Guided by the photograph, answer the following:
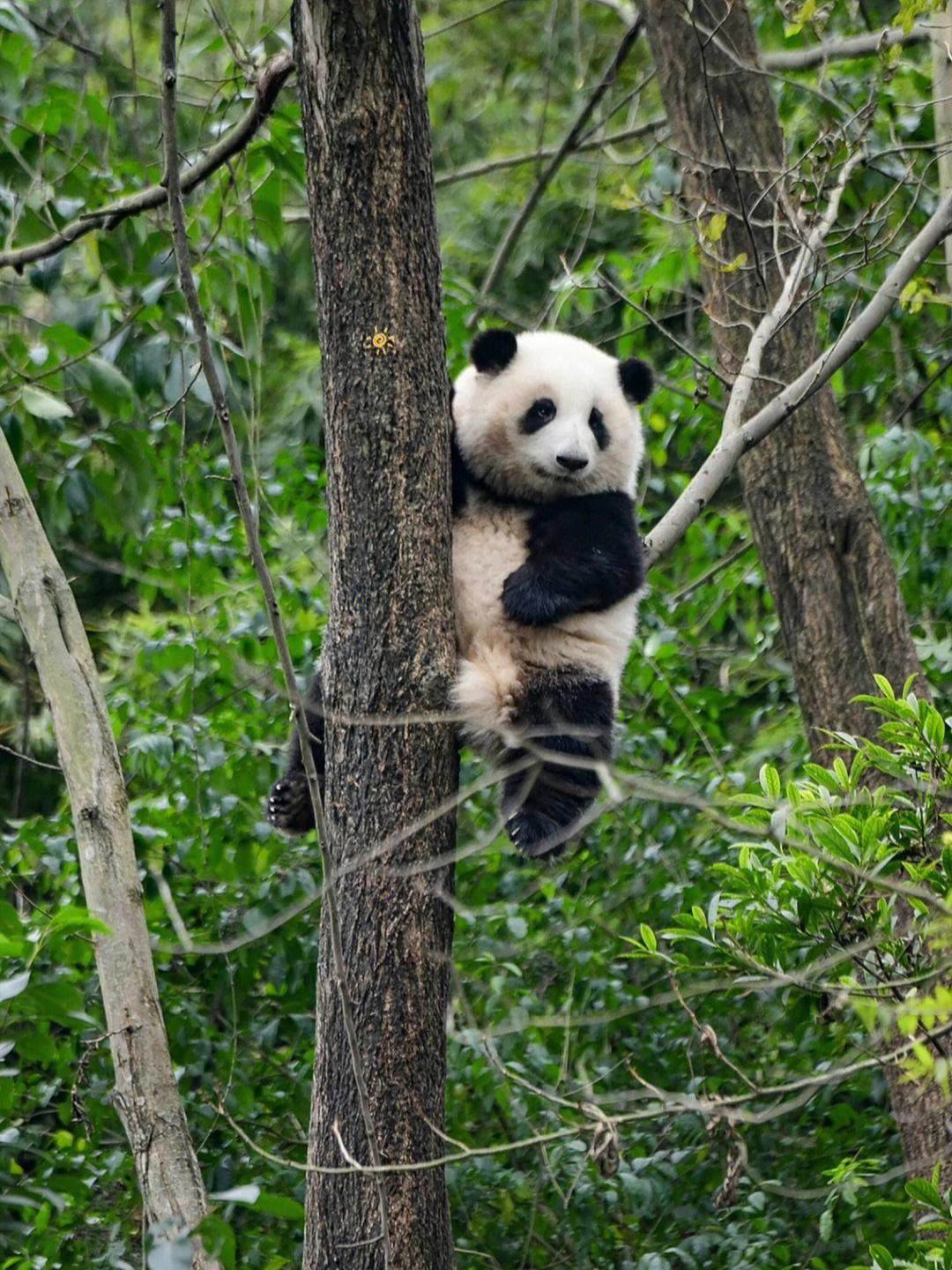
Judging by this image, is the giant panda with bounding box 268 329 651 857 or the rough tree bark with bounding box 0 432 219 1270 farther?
the giant panda with bounding box 268 329 651 857

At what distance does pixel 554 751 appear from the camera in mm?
3354

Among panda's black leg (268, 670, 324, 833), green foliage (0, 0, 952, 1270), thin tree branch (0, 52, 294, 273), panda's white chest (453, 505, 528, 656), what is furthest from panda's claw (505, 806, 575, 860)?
thin tree branch (0, 52, 294, 273)

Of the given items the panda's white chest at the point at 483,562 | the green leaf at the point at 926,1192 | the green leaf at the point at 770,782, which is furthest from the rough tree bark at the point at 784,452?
the green leaf at the point at 926,1192

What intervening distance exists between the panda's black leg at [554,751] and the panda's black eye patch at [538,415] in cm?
73

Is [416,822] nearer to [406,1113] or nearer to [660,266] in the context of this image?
[406,1113]

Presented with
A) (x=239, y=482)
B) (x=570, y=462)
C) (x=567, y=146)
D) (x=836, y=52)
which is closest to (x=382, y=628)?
(x=239, y=482)

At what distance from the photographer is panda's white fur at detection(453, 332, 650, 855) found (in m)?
3.49

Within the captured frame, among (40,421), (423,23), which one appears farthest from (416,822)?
(423,23)

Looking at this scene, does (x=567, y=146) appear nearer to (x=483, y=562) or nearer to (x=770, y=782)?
(x=483, y=562)

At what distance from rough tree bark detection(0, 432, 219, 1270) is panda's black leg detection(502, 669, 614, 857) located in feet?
3.17

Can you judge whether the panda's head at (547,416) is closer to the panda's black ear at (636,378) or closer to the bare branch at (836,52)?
the panda's black ear at (636,378)

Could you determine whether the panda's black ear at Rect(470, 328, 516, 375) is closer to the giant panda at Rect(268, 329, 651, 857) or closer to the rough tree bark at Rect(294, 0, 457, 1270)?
the giant panda at Rect(268, 329, 651, 857)

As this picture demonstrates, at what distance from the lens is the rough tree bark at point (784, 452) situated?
14.0ft

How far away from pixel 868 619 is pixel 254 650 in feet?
6.42
